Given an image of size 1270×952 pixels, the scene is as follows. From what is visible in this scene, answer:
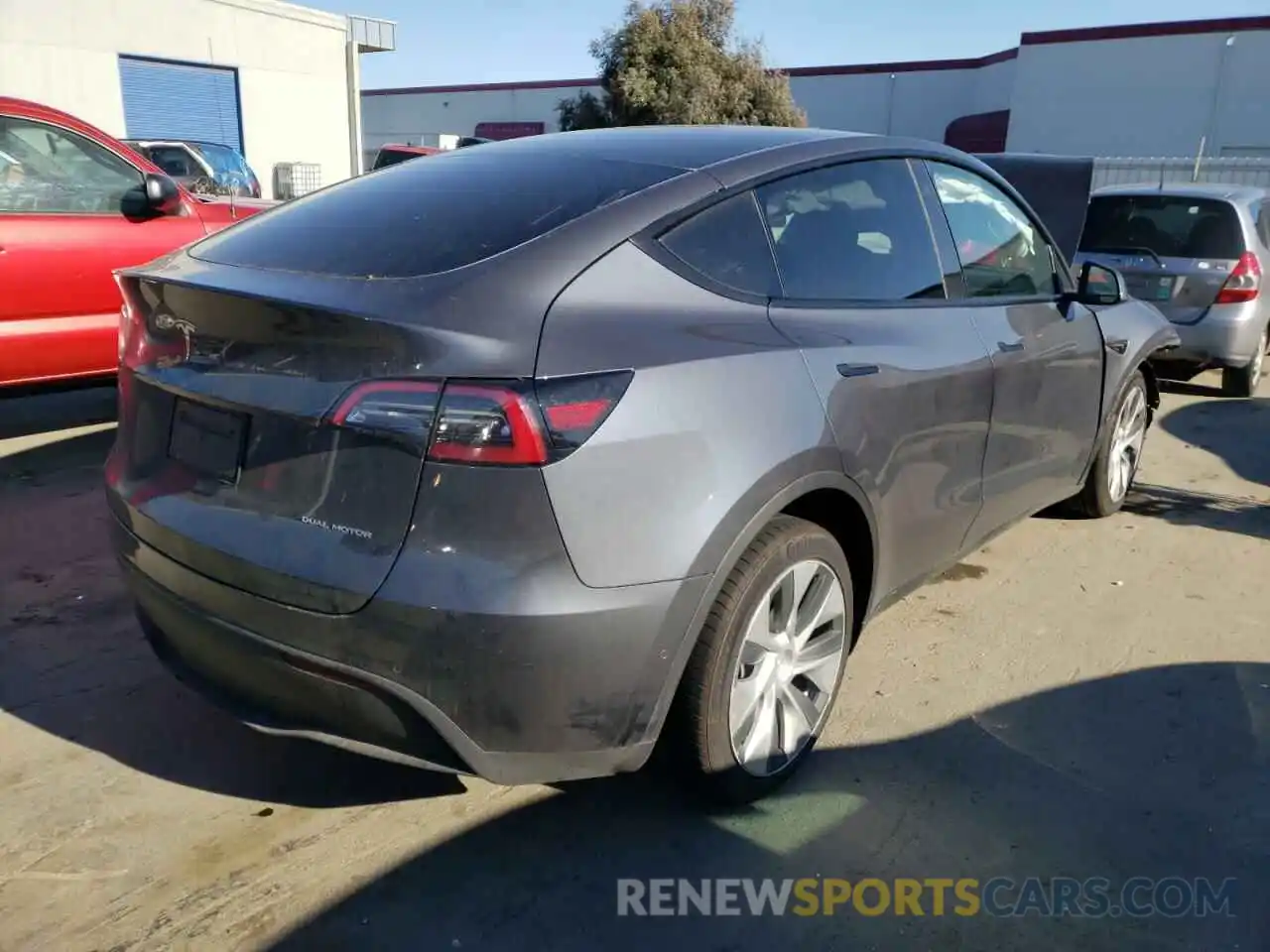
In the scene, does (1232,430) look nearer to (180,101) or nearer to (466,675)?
(466,675)

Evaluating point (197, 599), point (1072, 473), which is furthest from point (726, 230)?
point (1072, 473)

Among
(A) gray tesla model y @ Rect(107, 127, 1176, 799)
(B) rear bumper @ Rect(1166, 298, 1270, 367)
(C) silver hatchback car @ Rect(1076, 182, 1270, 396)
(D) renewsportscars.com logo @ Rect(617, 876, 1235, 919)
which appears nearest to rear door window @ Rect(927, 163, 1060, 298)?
(A) gray tesla model y @ Rect(107, 127, 1176, 799)

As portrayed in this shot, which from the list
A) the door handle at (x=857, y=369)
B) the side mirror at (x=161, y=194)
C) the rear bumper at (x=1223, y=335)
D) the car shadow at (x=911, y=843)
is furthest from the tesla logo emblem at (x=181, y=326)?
the rear bumper at (x=1223, y=335)

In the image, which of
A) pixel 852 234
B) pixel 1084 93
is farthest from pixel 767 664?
pixel 1084 93

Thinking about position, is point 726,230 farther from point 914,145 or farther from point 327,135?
point 327,135

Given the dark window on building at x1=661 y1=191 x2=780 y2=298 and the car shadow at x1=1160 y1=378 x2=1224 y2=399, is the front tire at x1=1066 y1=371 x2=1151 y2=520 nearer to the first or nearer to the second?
the dark window on building at x1=661 y1=191 x2=780 y2=298

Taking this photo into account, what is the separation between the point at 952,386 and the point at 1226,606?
6.00 feet

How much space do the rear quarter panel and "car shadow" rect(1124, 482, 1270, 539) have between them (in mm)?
3471

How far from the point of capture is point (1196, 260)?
24.9ft

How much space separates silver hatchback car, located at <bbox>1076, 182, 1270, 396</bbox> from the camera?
7.49m

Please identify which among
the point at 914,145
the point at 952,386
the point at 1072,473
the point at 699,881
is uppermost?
the point at 914,145

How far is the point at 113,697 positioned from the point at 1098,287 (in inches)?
154

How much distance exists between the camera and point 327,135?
26.7m

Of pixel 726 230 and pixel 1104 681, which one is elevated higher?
pixel 726 230
